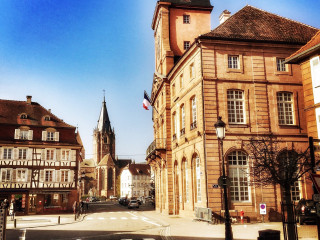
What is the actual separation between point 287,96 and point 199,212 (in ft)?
34.2

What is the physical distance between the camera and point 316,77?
18438mm

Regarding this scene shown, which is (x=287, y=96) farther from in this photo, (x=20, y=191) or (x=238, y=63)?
(x=20, y=191)

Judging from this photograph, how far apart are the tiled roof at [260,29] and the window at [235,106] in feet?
12.7

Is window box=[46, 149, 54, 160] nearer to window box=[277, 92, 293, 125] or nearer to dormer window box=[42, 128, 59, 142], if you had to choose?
dormer window box=[42, 128, 59, 142]

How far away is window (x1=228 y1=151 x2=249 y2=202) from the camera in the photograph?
2392 cm

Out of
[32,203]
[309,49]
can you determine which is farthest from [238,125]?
[32,203]

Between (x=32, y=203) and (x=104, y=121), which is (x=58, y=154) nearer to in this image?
(x=32, y=203)

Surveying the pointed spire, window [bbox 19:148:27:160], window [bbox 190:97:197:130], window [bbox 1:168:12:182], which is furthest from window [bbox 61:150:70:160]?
the pointed spire

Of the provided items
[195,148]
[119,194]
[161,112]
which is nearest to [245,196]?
[195,148]

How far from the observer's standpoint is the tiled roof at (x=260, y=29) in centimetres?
2573

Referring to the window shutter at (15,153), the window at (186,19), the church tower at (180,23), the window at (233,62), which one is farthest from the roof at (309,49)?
the window shutter at (15,153)

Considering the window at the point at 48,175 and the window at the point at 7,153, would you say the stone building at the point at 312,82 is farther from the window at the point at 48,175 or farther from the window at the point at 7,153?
the window at the point at 7,153

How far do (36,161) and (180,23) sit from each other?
76.5 feet

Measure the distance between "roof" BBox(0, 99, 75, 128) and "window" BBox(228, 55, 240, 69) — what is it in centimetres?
2670
